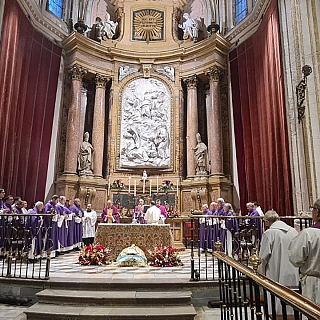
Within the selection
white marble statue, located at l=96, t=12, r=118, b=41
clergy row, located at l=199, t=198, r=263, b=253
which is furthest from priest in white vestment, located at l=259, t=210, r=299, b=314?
white marble statue, located at l=96, t=12, r=118, b=41

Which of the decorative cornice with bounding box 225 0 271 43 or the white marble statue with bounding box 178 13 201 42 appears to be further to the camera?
the white marble statue with bounding box 178 13 201 42

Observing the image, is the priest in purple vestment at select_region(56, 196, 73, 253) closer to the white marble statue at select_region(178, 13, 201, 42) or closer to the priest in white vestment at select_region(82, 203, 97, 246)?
the priest in white vestment at select_region(82, 203, 97, 246)

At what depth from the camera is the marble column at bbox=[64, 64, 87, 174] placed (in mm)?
12812

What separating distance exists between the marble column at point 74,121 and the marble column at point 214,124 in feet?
16.6

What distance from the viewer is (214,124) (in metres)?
13.2

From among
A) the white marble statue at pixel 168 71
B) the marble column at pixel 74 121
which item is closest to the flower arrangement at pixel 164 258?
the marble column at pixel 74 121

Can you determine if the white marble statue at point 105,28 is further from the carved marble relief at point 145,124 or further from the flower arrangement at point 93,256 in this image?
the flower arrangement at point 93,256

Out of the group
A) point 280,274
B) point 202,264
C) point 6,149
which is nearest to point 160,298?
point 280,274

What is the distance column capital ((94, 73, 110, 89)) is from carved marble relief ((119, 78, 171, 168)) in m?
0.89

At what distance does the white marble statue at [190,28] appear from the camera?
14.6 m

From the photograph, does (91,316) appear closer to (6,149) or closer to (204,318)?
(204,318)

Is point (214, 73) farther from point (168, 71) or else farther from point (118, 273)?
point (118, 273)

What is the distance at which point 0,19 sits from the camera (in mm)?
9766

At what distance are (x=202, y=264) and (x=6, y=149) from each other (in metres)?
6.53
